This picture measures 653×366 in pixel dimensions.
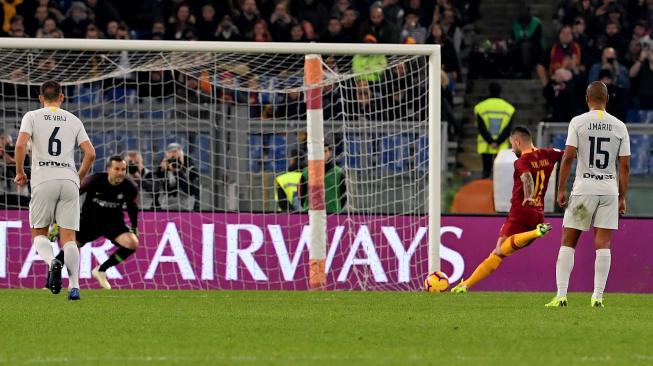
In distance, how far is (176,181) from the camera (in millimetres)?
17656

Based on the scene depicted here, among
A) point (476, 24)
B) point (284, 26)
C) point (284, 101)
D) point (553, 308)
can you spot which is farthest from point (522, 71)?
point (553, 308)

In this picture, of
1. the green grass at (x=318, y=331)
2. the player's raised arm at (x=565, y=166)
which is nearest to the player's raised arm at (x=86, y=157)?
the green grass at (x=318, y=331)

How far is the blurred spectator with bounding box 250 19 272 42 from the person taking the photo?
22.1m

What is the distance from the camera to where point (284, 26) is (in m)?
22.9

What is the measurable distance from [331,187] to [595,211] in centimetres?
567

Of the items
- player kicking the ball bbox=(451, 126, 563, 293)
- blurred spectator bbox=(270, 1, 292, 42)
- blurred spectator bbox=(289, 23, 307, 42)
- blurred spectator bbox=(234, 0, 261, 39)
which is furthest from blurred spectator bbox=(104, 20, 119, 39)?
player kicking the ball bbox=(451, 126, 563, 293)

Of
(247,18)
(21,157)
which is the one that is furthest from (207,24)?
(21,157)

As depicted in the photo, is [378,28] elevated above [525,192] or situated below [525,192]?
above

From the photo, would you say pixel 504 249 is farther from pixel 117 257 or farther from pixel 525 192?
pixel 117 257

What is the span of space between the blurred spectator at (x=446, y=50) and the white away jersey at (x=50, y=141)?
1112cm

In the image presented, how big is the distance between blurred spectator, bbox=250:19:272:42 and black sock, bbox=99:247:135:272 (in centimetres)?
683

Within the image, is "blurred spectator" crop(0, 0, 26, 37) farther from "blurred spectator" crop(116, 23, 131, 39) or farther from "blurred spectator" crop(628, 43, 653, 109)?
"blurred spectator" crop(628, 43, 653, 109)

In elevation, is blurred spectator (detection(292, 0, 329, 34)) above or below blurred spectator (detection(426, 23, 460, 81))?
above

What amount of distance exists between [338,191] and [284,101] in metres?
1.90
